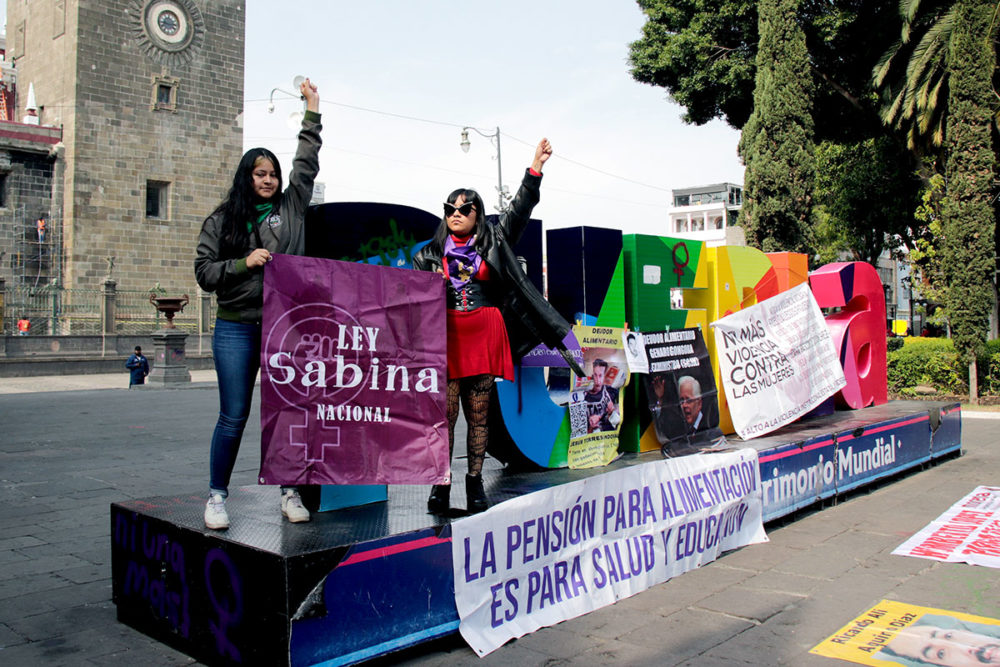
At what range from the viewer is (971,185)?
16594mm

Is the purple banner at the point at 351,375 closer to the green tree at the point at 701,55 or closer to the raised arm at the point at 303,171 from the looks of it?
the raised arm at the point at 303,171

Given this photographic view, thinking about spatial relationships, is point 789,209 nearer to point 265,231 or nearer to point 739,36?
point 739,36

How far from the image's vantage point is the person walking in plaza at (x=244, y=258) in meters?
3.92

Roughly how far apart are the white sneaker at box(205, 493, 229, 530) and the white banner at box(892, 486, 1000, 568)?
4378 millimetres

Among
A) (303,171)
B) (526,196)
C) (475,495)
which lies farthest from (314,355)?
(526,196)

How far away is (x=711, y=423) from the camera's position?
6734 millimetres

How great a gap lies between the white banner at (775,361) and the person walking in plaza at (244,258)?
12.1ft

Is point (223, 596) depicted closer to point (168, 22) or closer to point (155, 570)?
point (155, 570)

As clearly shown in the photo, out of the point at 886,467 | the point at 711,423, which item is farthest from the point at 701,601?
the point at 886,467

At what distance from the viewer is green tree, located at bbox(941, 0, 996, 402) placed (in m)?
16.4

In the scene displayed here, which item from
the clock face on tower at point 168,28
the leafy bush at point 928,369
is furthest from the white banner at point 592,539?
the clock face on tower at point 168,28

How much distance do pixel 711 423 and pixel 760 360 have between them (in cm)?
75

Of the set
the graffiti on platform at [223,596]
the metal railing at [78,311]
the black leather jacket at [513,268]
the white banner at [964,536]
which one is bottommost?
the white banner at [964,536]

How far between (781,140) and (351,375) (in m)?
16.9
